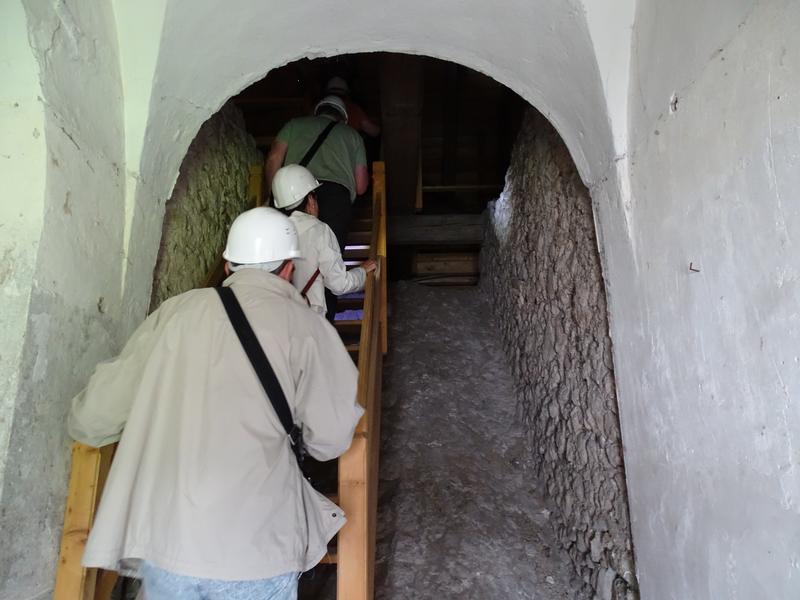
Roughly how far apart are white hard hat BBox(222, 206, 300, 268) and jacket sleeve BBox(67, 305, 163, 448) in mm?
308

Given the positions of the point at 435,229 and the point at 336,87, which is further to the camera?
the point at 435,229

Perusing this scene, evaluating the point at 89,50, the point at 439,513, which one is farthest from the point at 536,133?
the point at 89,50

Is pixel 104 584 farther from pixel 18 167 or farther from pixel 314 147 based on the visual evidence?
pixel 314 147

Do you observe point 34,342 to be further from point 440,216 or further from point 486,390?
point 440,216

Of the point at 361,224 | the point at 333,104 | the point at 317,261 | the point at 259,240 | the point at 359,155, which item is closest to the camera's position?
the point at 259,240

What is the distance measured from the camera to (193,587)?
52.0 inches

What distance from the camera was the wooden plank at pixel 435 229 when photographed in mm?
5379

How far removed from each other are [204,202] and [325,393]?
1917 millimetres

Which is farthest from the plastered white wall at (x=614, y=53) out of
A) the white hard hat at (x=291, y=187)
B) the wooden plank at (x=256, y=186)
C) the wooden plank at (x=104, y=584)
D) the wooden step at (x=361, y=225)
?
the wooden plank at (x=256, y=186)

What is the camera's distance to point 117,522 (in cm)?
134

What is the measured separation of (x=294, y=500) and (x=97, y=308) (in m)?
0.78

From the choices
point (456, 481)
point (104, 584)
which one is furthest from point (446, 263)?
point (104, 584)

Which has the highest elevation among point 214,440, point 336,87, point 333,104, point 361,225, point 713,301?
point 336,87

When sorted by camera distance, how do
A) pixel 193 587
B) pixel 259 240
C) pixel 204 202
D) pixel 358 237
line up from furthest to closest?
pixel 358 237, pixel 204 202, pixel 259 240, pixel 193 587
